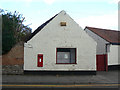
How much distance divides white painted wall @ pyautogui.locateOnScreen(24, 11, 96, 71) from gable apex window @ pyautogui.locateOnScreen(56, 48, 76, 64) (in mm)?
466

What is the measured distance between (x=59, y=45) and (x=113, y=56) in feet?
24.4

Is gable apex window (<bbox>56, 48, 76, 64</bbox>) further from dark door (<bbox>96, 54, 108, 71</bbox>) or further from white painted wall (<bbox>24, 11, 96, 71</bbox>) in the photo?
dark door (<bbox>96, 54, 108, 71</bbox>)

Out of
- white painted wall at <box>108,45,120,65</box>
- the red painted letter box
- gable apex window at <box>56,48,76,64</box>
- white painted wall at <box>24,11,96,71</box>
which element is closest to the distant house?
white painted wall at <box>108,45,120,65</box>

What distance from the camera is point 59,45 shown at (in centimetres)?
1033

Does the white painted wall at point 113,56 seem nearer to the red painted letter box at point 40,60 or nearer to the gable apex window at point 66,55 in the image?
the gable apex window at point 66,55

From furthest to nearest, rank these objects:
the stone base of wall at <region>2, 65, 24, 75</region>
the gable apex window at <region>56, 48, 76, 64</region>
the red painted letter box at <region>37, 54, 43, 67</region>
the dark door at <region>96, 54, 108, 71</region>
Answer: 1. the dark door at <region>96, 54, 108, 71</region>
2. the gable apex window at <region>56, 48, 76, 64</region>
3. the red painted letter box at <region>37, 54, 43, 67</region>
4. the stone base of wall at <region>2, 65, 24, 75</region>

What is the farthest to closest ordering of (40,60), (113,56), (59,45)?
(113,56) < (59,45) < (40,60)

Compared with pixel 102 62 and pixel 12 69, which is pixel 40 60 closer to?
pixel 12 69

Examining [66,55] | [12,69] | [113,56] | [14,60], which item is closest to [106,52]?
[113,56]

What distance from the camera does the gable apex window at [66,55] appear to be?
10688mm

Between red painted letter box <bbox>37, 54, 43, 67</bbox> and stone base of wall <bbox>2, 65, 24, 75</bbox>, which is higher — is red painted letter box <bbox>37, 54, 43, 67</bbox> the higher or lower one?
the higher one

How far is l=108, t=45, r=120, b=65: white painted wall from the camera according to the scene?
541 inches

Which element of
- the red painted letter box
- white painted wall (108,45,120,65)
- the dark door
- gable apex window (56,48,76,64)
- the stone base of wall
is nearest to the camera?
the stone base of wall

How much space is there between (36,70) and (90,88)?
16.4 ft
